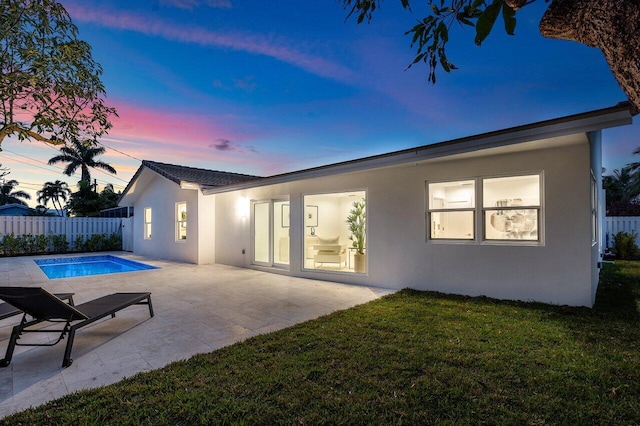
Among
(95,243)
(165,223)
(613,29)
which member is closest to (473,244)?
(613,29)

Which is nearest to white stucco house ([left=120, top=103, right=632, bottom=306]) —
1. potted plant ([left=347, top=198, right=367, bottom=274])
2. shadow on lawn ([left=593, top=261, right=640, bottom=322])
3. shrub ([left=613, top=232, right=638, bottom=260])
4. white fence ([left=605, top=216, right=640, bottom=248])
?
shadow on lawn ([left=593, top=261, right=640, bottom=322])

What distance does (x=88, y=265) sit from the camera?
13.6 m

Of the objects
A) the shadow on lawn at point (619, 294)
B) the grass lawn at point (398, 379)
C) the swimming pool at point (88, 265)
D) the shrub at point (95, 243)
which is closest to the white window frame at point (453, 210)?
the grass lawn at point (398, 379)

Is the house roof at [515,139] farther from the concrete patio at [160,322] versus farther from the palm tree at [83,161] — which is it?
the palm tree at [83,161]

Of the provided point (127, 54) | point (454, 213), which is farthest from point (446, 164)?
point (127, 54)

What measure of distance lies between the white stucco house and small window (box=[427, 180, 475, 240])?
0.8 inches

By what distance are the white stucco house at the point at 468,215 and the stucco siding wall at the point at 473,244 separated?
0.8 inches

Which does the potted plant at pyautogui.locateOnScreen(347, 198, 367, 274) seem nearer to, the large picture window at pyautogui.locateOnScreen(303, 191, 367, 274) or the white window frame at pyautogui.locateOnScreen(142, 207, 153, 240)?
the large picture window at pyautogui.locateOnScreen(303, 191, 367, 274)

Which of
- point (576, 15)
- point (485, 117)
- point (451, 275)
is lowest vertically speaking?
point (451, 275)

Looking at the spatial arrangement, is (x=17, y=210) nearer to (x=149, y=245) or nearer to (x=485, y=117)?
(x=149, y=245)

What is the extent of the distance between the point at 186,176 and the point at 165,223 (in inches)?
104

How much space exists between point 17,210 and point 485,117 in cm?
4519

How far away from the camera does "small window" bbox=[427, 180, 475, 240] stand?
6699mm

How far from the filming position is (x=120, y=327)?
491 centimetres
